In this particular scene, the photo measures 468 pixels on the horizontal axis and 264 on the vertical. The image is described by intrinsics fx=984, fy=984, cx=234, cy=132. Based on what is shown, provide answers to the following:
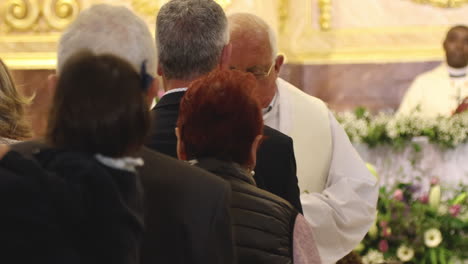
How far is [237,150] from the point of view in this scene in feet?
9.04

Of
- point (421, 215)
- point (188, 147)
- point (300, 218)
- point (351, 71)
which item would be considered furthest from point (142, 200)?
point (351, 71)

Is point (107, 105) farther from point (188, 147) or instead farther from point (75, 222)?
point (188, 147)

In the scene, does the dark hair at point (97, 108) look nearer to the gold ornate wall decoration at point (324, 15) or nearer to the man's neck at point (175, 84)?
the man's neck at point (175, 84)

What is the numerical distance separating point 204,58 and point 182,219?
1.07 m

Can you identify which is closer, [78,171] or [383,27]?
[78,171]

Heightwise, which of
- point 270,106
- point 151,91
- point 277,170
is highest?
Answer: point 151,91

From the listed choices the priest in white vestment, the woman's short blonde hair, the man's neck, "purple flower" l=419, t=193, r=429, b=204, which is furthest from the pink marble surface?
the man's neck

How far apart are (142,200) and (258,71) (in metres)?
1.91

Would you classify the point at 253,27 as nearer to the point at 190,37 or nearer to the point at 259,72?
the point at 259,72

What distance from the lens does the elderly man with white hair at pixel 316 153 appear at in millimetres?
4047

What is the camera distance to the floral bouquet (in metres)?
6.75

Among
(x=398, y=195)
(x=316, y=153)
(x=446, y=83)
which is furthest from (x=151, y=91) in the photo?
(x=446, y=83)

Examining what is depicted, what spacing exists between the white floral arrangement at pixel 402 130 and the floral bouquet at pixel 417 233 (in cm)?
60

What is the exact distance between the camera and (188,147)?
275cm
